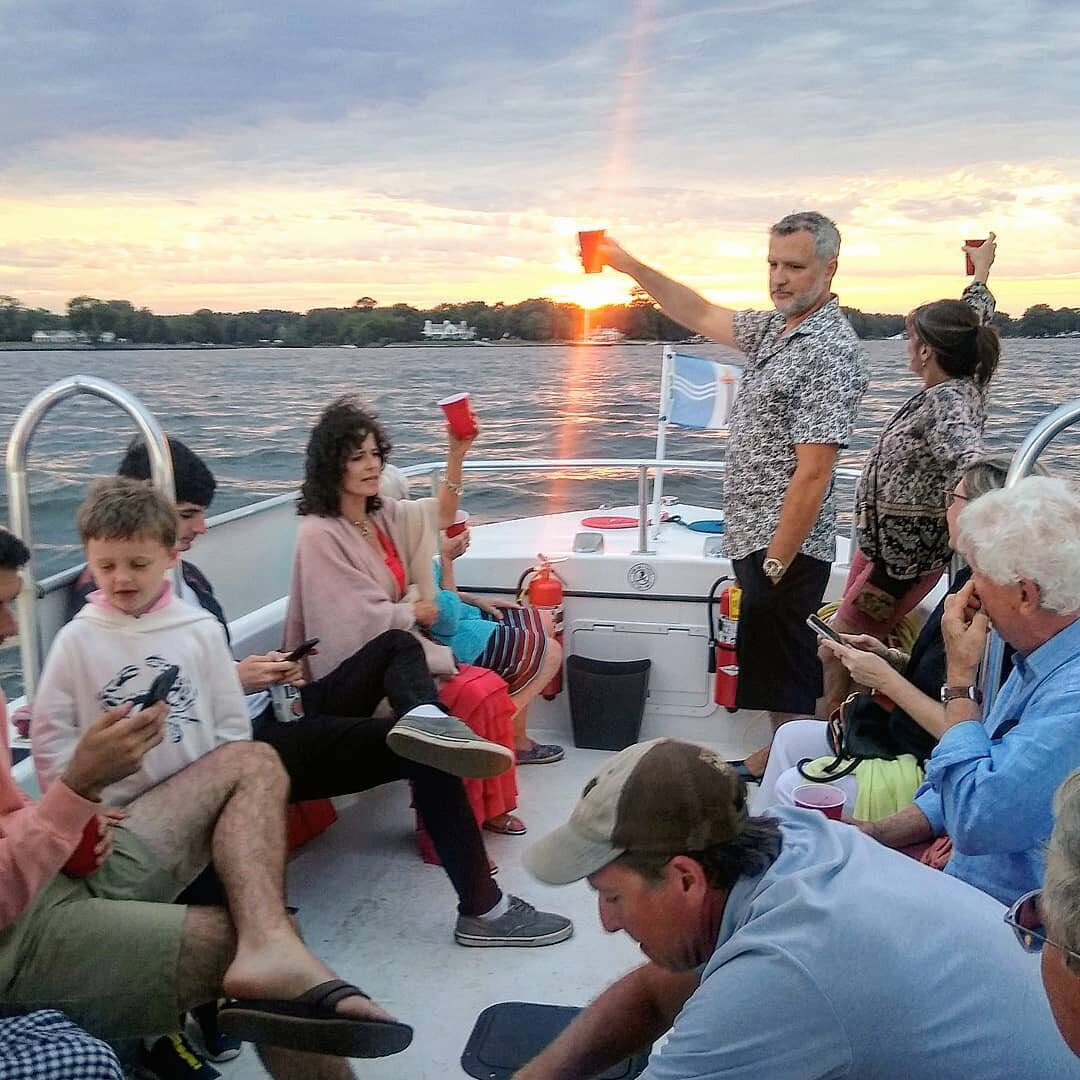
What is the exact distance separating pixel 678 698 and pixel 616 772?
2.31 m

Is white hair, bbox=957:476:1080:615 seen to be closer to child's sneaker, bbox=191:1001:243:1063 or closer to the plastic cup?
the plastic cup

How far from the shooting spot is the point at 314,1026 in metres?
1.40

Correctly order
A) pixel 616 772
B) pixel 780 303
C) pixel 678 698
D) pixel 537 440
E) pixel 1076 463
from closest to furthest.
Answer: pixel 616 772 → pixel 780 303 → pixel 678 698 → pixel 1076 463 → pixel 537 440

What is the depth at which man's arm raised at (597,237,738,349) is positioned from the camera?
9.59 feet

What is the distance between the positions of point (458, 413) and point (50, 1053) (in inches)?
72.0

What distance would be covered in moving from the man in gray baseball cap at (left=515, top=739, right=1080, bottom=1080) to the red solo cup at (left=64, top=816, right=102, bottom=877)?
0.75 m

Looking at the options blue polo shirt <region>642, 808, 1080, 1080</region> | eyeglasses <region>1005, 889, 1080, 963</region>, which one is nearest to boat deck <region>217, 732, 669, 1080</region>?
blue polo shirt <region>642, 808, 1080, 1080</region>

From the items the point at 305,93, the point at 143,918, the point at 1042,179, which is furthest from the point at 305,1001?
the point at 305,93

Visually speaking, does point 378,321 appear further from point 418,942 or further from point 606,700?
point 418,942

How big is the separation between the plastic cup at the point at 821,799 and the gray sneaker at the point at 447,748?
583mm

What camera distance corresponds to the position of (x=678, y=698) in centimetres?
338

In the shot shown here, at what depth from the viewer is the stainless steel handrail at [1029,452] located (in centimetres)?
165

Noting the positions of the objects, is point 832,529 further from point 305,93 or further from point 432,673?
point 305,93

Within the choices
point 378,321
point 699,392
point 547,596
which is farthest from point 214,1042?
point 378,321
